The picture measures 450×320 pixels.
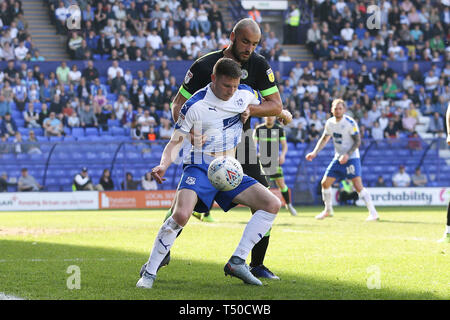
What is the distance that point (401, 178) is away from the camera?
2472 centimetres

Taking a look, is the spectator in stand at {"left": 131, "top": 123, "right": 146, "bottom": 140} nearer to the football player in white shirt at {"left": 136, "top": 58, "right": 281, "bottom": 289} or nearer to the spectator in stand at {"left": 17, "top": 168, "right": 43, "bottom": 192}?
the spectator in stand at {"left": 17, "top": 168, "right": 43, "bottom": 192}

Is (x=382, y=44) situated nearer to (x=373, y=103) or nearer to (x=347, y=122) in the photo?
(x=373, y=103)

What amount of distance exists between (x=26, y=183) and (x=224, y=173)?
16.6 metres

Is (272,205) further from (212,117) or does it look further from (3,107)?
(3,107)

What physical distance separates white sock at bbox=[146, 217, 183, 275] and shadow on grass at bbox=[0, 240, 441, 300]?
0.64 ft

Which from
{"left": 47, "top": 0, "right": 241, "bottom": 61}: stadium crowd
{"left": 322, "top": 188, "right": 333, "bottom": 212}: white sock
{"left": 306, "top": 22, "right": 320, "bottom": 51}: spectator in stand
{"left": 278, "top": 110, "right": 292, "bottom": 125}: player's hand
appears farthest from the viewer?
{"left": 306, "top": 22, "right": 320, "bottom": 51}: spectator in stand

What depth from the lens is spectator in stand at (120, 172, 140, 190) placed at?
23297 mm

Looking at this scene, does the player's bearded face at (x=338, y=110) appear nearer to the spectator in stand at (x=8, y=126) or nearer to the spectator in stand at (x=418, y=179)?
the spectator in stand at (x=418, y=179)

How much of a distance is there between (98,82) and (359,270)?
19.2 m

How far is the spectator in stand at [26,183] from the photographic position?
882 inches

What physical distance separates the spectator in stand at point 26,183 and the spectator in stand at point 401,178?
10698 millimetres

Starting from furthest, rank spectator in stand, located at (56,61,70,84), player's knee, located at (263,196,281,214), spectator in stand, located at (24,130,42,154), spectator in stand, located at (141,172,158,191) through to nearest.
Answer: spectator in stand, located at (56,61,70,84)
spectator in stand, located at (141,172,158,191)
spectator in stand, located at (24,130,42,154)
player's knee, located at (263,196,281,214)

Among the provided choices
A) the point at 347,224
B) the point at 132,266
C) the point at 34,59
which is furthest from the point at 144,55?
the point at 132,266

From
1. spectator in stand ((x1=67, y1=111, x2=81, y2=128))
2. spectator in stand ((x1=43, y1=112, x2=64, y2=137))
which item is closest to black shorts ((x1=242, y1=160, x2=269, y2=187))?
spectator in stand ((x1=43, y1=112, x2=64, y2=137))
